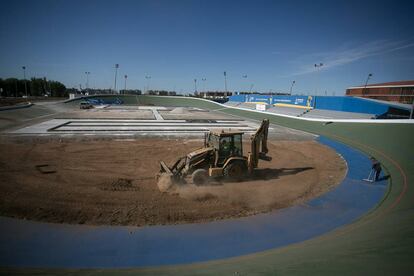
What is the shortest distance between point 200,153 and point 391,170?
34.4 feet

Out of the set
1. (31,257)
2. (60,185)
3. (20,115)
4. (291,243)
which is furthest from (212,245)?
(20,115)

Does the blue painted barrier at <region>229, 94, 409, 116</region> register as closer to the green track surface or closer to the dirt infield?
the dirt infield

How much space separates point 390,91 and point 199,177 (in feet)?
197

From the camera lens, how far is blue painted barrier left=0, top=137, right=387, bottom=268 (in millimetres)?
6320

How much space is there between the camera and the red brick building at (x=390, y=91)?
151ft

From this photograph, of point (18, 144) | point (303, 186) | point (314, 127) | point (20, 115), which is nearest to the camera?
point (303, 186)

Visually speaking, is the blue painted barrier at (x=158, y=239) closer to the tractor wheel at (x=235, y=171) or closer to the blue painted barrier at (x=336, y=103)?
the tractor wheel at (x=235, y=171)

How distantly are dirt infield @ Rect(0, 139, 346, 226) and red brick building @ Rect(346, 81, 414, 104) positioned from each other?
40281 mm

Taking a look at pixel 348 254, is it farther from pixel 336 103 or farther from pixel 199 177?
pixel 336 103

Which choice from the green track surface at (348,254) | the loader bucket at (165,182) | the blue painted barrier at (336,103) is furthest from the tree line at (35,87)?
the green track surface at (348,254)

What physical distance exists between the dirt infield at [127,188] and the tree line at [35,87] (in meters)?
91.5

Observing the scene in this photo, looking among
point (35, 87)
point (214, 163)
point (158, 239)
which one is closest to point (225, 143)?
point (214, 163)

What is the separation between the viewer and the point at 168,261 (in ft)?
20.7

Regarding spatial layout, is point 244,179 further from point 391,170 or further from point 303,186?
point 391,170
